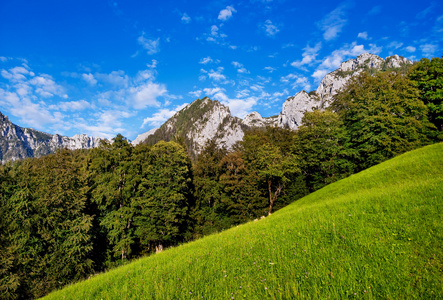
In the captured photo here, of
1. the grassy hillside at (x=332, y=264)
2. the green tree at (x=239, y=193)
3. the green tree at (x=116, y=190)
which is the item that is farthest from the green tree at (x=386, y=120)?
the green tree at (x=116, y=190)

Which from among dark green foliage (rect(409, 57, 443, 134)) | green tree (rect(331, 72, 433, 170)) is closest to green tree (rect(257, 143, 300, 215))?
green tree (rect(331, 72, 433, 170))

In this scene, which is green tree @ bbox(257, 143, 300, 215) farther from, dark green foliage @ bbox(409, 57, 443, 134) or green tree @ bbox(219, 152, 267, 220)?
dark green foliage @ bbox(409, 57, 443, 134)

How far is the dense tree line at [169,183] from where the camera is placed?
2525 cm

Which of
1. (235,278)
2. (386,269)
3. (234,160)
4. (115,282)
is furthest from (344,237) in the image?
(234,160)

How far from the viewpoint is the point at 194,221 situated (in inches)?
1629

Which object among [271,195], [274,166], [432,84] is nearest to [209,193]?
[271,195]

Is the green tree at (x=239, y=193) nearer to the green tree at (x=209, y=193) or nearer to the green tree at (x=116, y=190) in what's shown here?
the green tree at (x=209, y=193)

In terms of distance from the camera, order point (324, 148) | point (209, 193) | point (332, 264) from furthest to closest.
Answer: point (209, 193), point (324, 148), point (332, 264)

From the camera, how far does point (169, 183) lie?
118ft

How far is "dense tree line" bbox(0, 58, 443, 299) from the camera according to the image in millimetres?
25250

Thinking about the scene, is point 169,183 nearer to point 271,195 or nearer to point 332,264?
point 271,195

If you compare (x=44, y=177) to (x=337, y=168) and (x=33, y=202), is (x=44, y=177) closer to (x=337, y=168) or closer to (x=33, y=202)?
(x=33, y=202)

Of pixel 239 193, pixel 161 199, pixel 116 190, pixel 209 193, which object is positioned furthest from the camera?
pixel 209 193

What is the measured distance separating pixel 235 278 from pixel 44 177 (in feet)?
116
